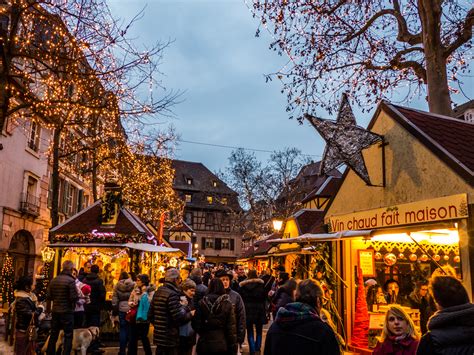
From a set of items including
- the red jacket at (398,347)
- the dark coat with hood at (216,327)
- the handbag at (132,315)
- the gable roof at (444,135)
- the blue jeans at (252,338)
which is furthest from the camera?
the blue jeans at (252,338)

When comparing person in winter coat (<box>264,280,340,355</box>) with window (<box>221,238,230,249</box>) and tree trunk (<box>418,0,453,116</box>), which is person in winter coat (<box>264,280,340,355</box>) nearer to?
tree trunk (<box>418,0,453,116</box>)

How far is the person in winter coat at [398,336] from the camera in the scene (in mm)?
3896

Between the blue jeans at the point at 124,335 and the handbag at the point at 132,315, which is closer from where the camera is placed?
the handbag at the point at 132,315

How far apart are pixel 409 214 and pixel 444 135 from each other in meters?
1.64

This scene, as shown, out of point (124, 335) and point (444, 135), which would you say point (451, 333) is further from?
point (124, 335)

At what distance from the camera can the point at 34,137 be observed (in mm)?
22859

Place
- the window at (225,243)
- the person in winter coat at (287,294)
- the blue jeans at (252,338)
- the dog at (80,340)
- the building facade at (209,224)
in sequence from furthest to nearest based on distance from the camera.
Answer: the window at (225,243), the building facade at (209,224), the blue jeans at (252,338), the dog at (80,340), the person in winter coat at (287,294)

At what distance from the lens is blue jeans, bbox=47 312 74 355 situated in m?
8.18

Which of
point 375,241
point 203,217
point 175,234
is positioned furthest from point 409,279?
point 203,217

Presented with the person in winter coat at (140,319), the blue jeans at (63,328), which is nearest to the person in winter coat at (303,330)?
the person in winter coat at (140,319)

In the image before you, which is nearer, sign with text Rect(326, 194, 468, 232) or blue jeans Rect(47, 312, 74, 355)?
sign with text Rect(326, 194, 468, 232)

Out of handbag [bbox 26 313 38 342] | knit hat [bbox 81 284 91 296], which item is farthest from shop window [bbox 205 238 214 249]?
handbag [bbox 26 313 38 342]

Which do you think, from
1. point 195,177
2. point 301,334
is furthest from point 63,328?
point 195,177

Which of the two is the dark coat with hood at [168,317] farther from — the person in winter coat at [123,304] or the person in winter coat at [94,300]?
the person in winter coat at [94,300]
